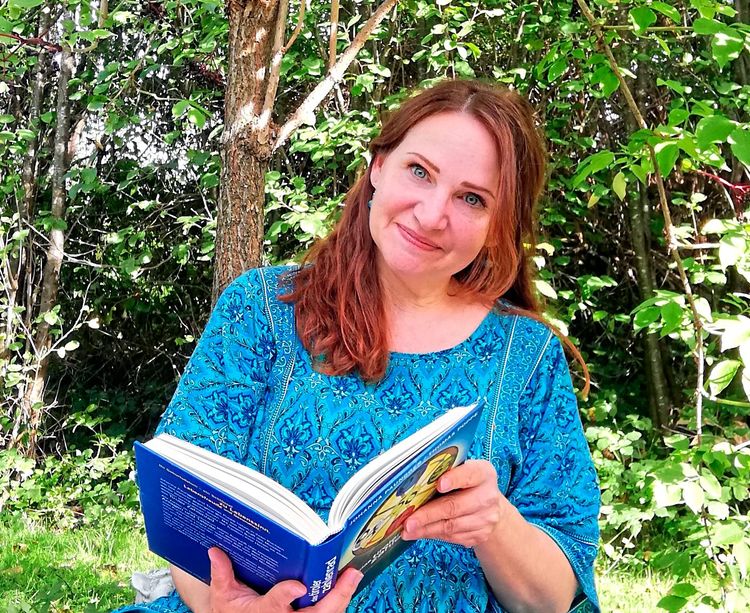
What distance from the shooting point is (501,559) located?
4.69 ft

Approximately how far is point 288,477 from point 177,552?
350 millimetres

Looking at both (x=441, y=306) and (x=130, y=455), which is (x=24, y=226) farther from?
(x=441, y=306)

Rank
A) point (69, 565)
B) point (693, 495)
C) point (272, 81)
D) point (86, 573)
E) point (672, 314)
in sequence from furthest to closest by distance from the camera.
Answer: point (69, 565) → point (86, 573) → point (272, 81) → point (672, 314) → point (693, 495)

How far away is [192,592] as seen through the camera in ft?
4.65

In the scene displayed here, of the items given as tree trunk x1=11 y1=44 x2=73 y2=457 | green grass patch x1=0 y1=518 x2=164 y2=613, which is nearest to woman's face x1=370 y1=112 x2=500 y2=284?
green grass patch x1=0 y1=518 x2=164 y2=613

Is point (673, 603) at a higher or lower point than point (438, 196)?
lower

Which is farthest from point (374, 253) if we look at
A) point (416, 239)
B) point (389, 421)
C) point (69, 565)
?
point (69, 565)

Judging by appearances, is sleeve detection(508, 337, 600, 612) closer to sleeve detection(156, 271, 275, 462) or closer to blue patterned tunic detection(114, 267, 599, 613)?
blue patterned tunic detection(114, 267, 599, 613)

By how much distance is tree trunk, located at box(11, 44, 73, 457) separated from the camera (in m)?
4.00

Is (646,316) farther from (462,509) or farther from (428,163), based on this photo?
(462,509)

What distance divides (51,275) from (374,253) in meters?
2.89

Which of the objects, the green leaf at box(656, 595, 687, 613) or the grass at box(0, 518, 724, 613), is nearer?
the green leaf at box(656, 595, 687, 613)

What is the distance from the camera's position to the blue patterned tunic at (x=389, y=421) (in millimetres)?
1533

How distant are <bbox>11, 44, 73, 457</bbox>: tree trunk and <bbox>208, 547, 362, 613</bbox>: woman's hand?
3.17 metres
